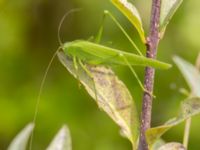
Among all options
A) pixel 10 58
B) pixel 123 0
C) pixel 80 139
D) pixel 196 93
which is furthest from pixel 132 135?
pixel 10 58

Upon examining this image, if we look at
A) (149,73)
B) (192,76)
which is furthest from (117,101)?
(192,76)

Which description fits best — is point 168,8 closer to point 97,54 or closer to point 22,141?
point 97,54

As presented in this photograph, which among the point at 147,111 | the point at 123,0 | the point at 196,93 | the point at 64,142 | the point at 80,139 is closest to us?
the point at 147,111

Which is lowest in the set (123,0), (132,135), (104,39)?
(104,39)

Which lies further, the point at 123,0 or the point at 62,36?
the point at 62,36

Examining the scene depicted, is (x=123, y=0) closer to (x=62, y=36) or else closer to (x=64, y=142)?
(x=64, y=142)

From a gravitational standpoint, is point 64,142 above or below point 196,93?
above

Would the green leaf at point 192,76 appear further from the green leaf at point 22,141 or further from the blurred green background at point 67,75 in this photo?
the blurred green background at point 67,75

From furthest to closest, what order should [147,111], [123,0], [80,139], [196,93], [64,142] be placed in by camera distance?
[80,139], [196,93], [64,142], [123,0], [147,111]
